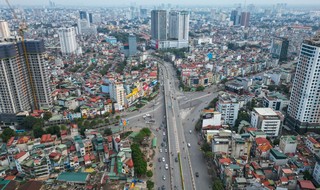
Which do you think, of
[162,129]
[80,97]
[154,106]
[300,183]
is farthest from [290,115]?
[80,97]

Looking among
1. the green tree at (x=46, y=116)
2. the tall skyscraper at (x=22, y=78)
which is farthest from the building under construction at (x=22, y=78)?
the green tree at (x=46, y=116)

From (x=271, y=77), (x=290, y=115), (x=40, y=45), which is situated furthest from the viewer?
(x=271, y=77)

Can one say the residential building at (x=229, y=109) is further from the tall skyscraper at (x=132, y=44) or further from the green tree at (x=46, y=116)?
the tall skyscraper at (x=132, y=44)

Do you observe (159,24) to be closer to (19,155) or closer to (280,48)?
(280,48)

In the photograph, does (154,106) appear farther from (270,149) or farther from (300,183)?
(300,183)

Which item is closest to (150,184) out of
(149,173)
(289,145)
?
(149,173)

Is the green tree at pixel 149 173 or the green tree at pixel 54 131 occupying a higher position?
the green tree at pixel 54 131
